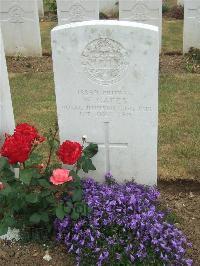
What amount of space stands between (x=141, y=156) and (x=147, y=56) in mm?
936

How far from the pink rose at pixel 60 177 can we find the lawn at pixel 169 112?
156 cm

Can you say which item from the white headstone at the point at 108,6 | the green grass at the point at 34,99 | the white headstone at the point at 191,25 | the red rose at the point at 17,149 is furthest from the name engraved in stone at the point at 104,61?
the white headstone at the point at 108,6

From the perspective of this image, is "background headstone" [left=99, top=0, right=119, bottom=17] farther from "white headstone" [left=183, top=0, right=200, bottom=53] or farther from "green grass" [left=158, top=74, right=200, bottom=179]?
"green grass" [left=158, top=74, right=200, bottom=179]

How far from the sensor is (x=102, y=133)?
164 inches

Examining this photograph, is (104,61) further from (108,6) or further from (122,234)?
(108,6)

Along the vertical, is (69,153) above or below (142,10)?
below

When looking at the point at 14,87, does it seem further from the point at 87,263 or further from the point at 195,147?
the point at 87,263

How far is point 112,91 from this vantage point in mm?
3910

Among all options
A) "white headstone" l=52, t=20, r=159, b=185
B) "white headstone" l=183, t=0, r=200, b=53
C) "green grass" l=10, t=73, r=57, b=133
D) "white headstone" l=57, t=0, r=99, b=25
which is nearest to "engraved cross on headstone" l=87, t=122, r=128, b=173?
"white headstone" l=52, t=20, r=159, b=185

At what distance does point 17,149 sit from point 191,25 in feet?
20.1

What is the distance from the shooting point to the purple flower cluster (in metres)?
3.44

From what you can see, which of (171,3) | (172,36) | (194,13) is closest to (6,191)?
(194,13)

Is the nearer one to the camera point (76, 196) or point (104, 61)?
point (76, 196)

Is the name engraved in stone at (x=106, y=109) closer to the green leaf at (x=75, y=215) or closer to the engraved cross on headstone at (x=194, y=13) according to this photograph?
the green leaf at (x=75, y=215)
